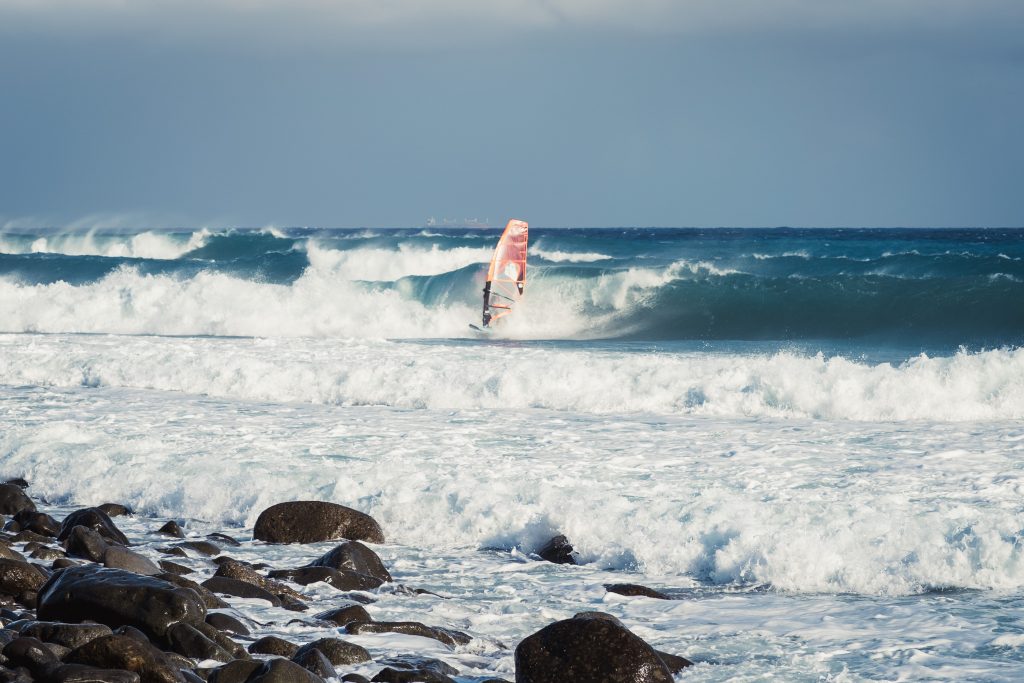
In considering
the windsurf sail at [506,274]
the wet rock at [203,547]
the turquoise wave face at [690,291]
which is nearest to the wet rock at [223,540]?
the wet rock at [203,547]

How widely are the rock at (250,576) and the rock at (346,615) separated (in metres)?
0.43

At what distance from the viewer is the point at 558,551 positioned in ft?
22.7

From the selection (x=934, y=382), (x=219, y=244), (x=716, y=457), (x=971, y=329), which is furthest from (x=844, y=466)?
(x=219, y=244)

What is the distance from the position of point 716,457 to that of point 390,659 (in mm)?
4722

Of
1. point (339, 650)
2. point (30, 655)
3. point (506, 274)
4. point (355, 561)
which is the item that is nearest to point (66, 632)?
point (30, 655)

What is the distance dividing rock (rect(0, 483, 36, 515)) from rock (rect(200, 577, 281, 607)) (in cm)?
245

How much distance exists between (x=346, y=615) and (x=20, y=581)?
5.48 ft

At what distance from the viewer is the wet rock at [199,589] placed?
5438mm

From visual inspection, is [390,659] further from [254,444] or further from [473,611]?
[254,444]

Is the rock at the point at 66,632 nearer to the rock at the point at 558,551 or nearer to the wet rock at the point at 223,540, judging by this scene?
Answer: the wet rock at the point at 223,540

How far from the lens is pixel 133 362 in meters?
14.4

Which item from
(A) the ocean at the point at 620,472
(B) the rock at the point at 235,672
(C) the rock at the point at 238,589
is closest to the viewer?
(B) the rock at the point at 235,672

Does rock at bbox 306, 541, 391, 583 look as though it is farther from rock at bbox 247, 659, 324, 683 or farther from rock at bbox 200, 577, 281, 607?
rock at bbox 247, 659, 324, 683

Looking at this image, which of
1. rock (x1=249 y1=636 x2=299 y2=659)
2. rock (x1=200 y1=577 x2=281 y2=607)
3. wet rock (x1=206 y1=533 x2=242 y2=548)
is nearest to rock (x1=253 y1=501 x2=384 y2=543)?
wet rock (x1=206 y1=533 x2=242 y2=548)
